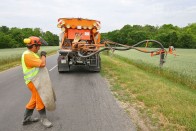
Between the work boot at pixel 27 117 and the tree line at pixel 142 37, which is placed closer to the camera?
the work boot at pixel 27 117

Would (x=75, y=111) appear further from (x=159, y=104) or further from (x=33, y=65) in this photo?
(x=159, y=104)

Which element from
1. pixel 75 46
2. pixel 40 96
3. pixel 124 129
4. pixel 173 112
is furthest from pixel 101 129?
pixel 75 46

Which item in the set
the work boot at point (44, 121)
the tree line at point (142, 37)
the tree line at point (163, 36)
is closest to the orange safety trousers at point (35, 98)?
the work boot at point (44, 121)

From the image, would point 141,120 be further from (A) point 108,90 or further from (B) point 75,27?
(B) point 75,27

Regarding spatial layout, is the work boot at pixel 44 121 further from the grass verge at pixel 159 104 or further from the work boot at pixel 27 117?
the grass verge at pixel 159 104

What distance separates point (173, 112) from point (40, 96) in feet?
9.70

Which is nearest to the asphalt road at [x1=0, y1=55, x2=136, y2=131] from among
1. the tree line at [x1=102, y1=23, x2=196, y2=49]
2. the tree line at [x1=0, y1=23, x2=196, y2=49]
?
the tree line at [x1=102, y1=23, x2=196, y2=49]

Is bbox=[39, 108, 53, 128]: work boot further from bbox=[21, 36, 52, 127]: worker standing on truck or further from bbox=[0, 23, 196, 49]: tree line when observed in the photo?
bbox=[0, 23, 196, 49]: tree line

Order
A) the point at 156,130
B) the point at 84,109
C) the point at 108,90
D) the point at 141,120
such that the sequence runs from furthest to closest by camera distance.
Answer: the point at 108,90 → the point at 84,109 → the point at 141,120 → the point at 156,130

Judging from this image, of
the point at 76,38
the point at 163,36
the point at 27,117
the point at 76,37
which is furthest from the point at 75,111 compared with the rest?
the point at 163,36

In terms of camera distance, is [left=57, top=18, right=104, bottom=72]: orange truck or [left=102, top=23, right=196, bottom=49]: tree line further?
[left=102, top=23, right=196, bottom=49]: tree line

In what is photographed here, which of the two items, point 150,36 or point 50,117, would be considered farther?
point 150,36

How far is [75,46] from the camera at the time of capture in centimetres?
1102

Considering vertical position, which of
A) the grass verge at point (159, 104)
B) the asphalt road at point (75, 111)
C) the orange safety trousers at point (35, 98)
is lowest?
the asphalt road at point (75, 111)
